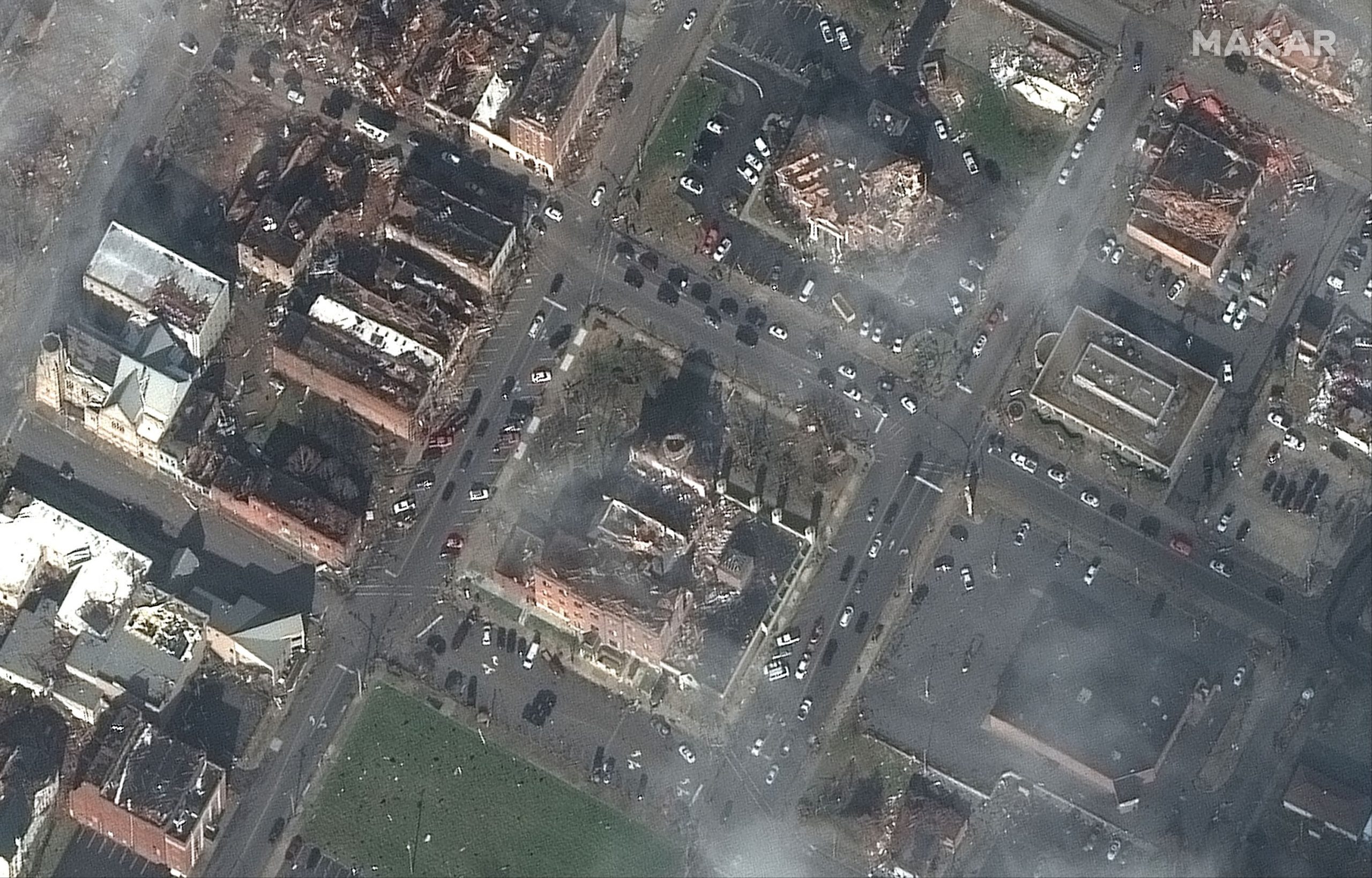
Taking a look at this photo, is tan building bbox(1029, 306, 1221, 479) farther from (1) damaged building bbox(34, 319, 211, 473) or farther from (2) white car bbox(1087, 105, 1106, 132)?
(1) damaged building bbox(34, 319, 211, 473)

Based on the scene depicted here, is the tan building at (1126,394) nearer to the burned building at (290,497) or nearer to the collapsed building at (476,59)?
the collapsed building at (476,59)

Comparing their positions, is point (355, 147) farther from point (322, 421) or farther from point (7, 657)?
point (7, 657)

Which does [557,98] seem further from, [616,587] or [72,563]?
[72,563]

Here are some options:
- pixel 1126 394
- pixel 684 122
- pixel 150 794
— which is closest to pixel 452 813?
pixel 150 794

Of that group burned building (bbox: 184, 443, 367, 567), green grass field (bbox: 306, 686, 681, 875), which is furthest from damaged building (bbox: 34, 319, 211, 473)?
green grass field (bbox: 306, 686, 681, 875)

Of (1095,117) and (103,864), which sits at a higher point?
(1095,117)

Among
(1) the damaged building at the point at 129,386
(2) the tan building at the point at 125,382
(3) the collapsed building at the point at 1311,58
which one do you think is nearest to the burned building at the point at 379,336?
(1) the damaged building at the point at 129,386
